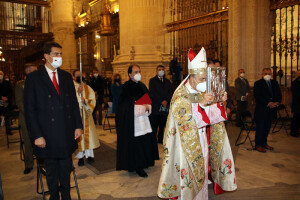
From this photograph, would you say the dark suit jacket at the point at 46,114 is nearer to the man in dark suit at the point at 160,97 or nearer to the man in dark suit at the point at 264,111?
the man in dark suit at the point at 160,97

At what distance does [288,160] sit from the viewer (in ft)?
16.1

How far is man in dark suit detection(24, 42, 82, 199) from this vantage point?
9.00 feet

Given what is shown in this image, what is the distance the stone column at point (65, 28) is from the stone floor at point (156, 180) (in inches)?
521

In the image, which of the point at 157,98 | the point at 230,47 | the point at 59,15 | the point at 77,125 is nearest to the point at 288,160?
the point at 157,98

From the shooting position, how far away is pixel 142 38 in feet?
31.9

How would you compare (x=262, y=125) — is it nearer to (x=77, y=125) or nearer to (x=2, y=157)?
(x=77, y=125)

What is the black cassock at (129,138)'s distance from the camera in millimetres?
4316

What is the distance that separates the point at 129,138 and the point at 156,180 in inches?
30.4

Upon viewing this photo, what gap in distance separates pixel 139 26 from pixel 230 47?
3.32m

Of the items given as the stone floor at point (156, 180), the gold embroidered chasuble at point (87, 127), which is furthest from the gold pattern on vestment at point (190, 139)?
the gold embroidered chasuble at point (87, 127)

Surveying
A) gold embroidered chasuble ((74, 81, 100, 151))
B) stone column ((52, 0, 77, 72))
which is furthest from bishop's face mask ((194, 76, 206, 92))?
stone column ((52, 0, 77, 72))

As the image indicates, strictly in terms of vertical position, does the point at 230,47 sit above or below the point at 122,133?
above

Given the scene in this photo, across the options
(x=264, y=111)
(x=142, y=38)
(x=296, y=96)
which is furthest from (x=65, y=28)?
(x=264, y=111)

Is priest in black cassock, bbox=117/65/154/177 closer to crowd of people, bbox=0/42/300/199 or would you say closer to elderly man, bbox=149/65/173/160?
crowd of people, bbox=0/42/300/199
